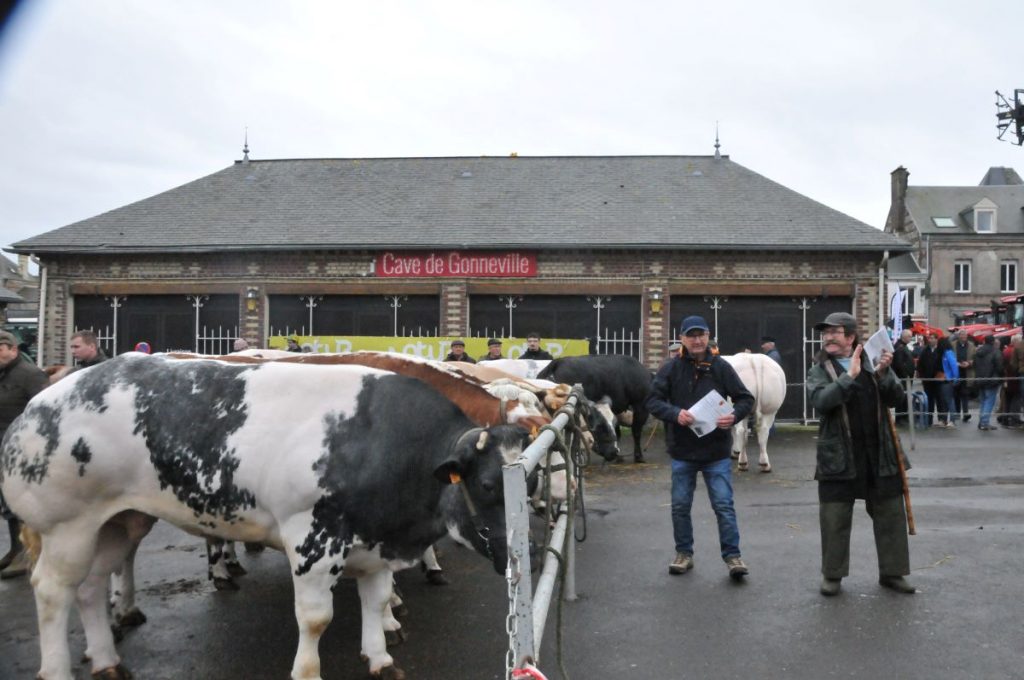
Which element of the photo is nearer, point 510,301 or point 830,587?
point 830,587

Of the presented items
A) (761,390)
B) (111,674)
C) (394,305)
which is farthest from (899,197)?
(111,674)

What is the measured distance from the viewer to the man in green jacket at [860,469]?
5.42 metres

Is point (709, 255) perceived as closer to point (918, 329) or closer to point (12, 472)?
point (918, 329)

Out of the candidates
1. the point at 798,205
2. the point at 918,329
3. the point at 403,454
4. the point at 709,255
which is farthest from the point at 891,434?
the point at 918,329

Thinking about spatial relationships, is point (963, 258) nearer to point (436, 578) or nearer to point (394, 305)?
point (394, 305)

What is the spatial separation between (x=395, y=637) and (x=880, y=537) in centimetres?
346

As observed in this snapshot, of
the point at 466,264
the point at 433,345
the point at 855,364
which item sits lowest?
the point at 855,364

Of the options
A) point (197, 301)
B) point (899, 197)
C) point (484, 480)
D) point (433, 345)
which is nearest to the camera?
point (484, 480)

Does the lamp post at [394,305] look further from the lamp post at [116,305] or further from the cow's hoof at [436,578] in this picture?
the cow's hoof at [436,578]

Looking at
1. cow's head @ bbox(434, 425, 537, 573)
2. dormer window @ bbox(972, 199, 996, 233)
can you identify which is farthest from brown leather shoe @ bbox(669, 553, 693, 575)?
dormer window @ bbox(972, 199, 996, 233)

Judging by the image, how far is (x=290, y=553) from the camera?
3721mm

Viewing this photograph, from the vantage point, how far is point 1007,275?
46.2 m

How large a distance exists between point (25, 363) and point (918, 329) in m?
20.5

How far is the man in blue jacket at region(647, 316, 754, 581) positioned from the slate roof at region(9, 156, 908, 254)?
1165 centimetres
